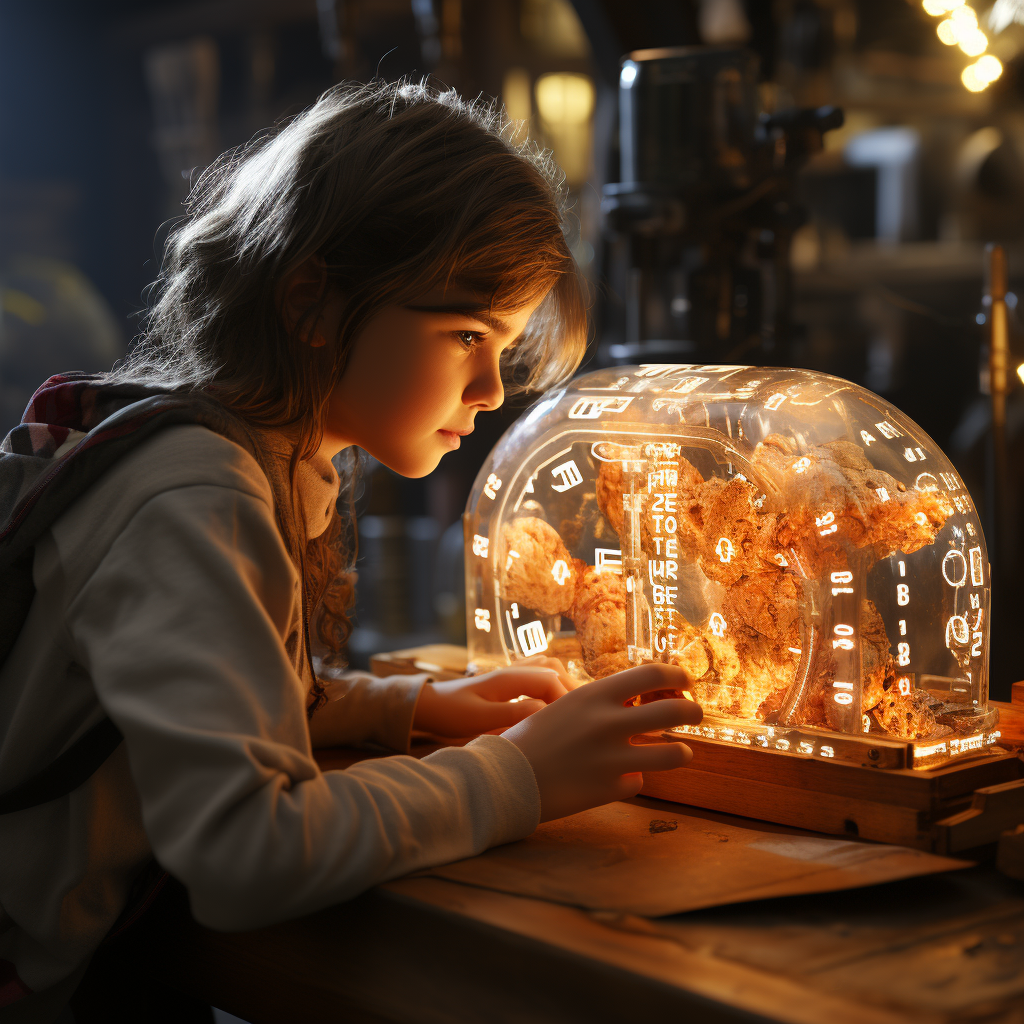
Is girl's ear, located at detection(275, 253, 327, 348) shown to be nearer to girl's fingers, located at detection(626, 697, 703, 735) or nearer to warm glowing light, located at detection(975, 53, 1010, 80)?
girl's fingers, located at detection(626, 697, 703, 735)

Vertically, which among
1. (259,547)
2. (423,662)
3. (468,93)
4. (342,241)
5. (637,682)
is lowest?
(423,662)

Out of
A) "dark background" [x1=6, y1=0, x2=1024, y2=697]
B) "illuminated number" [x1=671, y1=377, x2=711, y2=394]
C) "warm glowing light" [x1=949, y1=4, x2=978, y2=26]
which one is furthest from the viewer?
"dark background" [x1=6, y1=0, x2=1024, y2=697]

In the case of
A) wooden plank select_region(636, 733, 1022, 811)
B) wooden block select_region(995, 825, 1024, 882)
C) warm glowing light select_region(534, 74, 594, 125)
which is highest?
warm glowing light select_region(534, 74, 594, 125)

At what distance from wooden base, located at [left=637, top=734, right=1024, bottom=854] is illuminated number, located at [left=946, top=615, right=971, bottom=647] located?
0.09 m

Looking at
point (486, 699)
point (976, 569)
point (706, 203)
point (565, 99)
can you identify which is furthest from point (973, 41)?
point (565, 99)

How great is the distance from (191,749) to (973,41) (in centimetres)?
114

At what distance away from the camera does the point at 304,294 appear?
34.6 inches

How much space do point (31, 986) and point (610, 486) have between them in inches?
23.8

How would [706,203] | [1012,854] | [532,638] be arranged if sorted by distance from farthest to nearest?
[706,203] → [532,638] → [1012,854]

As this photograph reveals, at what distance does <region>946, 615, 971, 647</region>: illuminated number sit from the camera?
0.87 metres

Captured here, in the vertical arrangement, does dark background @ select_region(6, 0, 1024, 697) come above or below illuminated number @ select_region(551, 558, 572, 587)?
above

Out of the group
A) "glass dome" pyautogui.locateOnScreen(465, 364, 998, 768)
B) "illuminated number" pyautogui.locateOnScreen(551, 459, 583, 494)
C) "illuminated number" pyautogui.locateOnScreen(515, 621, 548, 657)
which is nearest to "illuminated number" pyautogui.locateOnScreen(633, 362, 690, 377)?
"glass dome" pyautogui.locateOnScreen(465, 364, 998, 768)

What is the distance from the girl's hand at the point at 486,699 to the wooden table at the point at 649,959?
0.97 feet

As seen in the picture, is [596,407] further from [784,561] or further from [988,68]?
[988,68]
